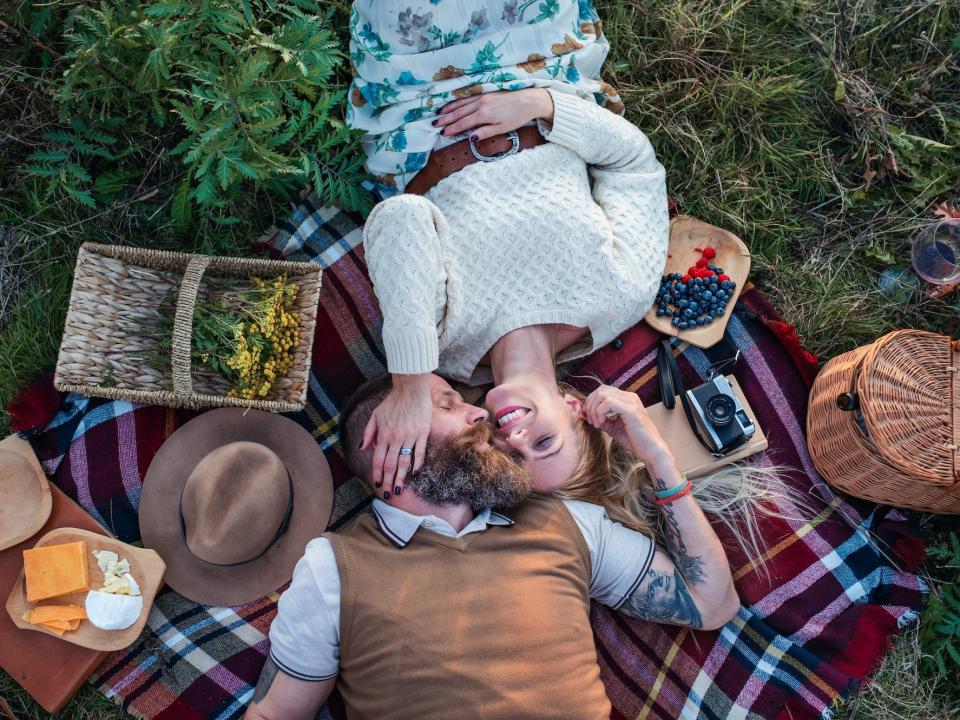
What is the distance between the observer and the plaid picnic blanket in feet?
11.3

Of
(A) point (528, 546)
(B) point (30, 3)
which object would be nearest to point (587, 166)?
(A) point (528, 546)

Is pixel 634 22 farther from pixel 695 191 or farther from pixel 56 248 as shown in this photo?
pixel 56 248

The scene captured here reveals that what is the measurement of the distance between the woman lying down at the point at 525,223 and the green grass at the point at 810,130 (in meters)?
0.55

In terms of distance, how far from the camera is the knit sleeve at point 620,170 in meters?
3.55

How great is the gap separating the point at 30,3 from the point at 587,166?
2.88 metres

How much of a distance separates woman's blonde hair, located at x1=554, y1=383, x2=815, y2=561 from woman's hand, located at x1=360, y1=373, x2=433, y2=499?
0.85 meters

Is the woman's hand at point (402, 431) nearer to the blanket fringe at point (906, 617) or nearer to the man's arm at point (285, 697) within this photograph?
the man's arm at point (285, 697)

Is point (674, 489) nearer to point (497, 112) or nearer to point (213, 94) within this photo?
point (497, 112)

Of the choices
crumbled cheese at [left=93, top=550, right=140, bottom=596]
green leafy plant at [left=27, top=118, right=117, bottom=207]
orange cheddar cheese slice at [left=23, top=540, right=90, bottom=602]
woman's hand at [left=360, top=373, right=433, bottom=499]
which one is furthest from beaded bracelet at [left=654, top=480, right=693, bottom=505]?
green leafy plant at [left=27, top=118, right=117, bottom=207]

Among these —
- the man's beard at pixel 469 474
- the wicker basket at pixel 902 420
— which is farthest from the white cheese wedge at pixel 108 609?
the wicker basket at pixel 902 420

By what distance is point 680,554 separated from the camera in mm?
3480

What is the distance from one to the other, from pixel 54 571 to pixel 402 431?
1698mm

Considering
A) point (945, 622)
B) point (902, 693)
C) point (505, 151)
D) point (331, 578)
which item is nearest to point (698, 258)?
point (505, 151)

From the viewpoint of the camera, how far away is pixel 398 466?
317 cm
